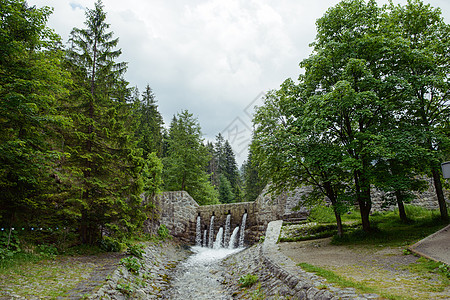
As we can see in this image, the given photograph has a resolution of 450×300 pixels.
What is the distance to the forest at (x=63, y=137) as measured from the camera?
23.2 ft

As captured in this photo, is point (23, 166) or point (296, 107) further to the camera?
point (296, 107)

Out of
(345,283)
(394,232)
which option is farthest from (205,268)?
(345,283)

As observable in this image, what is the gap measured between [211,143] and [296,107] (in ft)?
132

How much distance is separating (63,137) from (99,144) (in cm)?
122

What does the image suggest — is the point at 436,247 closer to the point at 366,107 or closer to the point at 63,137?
the point at 366,107

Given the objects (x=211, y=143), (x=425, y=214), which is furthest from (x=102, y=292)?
(x=211, y=143)

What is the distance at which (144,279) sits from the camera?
27.8 ft

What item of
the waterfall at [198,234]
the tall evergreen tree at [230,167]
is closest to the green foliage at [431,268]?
the waterfall at [198,234]

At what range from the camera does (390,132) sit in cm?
867

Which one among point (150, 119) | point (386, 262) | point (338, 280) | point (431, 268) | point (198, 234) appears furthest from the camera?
point (150, 119)

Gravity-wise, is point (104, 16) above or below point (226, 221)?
above

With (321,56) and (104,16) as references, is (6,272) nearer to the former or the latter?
(104,16)

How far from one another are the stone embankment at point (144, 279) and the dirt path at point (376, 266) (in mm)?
4584

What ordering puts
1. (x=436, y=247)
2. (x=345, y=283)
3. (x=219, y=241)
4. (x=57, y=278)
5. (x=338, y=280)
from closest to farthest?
(x=345, y=283) → (x=338, y=280) → (x=57, y=278) → (x=436, y=247) → (x=219, y=241)
